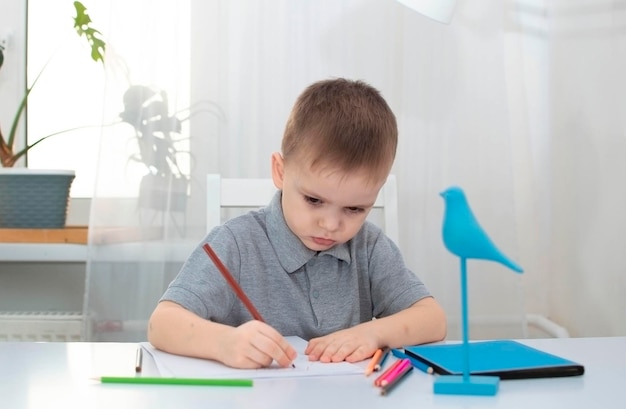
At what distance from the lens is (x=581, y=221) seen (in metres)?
1.86

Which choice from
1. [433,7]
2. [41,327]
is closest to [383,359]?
[433,7]

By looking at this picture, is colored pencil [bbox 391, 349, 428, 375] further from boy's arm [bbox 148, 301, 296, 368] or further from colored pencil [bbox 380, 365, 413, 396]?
boy's arm [bbox 148, 301, 296, 368]

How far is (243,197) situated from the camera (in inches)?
60.3

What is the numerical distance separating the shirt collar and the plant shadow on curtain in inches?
28.0

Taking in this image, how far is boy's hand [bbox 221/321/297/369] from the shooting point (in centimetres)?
85

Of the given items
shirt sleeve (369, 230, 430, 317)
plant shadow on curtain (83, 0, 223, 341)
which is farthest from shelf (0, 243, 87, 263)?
shirt sleeve (369, 230, 430, 317)

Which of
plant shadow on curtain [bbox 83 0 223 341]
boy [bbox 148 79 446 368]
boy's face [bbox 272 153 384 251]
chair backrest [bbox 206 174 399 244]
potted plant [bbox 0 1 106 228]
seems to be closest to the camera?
boy [bbox 148 79 446 368]

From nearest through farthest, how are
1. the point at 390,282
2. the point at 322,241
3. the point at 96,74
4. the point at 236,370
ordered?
the point at 236,370, the point at 322,241, the point at 390,282, the point at 96,74

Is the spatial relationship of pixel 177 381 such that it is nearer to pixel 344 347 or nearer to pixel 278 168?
pixel 344 347

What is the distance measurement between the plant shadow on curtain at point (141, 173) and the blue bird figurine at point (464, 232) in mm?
1248

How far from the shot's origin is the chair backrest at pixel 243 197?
151 centimetres

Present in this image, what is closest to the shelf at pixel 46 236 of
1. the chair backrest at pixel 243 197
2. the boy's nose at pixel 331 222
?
the chair backrest at pixel 243 197

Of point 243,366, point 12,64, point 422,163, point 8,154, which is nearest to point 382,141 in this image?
point 243,366

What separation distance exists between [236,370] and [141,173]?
1.10 meters
